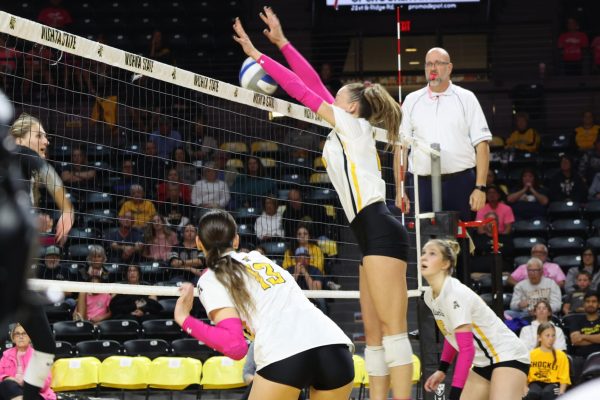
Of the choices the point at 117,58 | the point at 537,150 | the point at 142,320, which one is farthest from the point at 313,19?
the point at 117,58

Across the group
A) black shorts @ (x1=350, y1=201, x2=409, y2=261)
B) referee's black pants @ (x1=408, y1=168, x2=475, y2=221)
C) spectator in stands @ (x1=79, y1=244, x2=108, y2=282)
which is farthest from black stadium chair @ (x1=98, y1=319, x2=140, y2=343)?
black shorts @ (x1=350, y1=201, x2=409, y2=261)

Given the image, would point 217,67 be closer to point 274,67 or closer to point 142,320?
point 142,320

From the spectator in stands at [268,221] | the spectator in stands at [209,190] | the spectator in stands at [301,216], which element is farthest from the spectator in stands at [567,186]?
the spectator in stands at [209,190]

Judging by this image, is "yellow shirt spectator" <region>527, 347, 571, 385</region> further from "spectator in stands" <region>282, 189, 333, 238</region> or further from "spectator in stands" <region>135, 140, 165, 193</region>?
"spectator in stands" <region>135, 140, 165, 193</region>

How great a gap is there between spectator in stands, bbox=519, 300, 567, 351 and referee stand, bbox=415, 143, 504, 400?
381 cm

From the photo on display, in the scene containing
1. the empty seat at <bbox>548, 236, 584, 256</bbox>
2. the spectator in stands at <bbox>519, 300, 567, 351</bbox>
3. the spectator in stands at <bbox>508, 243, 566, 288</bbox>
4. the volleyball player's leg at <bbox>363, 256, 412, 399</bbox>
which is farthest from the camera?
the empty seat at <bbox>548, 236, 584, 256</bbox>

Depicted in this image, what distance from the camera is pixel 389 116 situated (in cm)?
538

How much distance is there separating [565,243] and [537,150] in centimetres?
274

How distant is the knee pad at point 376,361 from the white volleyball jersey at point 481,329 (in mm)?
784

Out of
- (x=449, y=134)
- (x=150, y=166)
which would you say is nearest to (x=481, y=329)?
(x=449, y=134)

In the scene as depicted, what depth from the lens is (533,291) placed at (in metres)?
12.2

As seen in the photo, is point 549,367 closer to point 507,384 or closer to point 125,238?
point 507,384

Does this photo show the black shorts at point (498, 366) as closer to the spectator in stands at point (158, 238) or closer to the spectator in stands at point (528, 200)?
the spectator in stands at point (158, 238)

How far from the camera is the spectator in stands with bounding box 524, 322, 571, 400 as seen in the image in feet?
35.0
